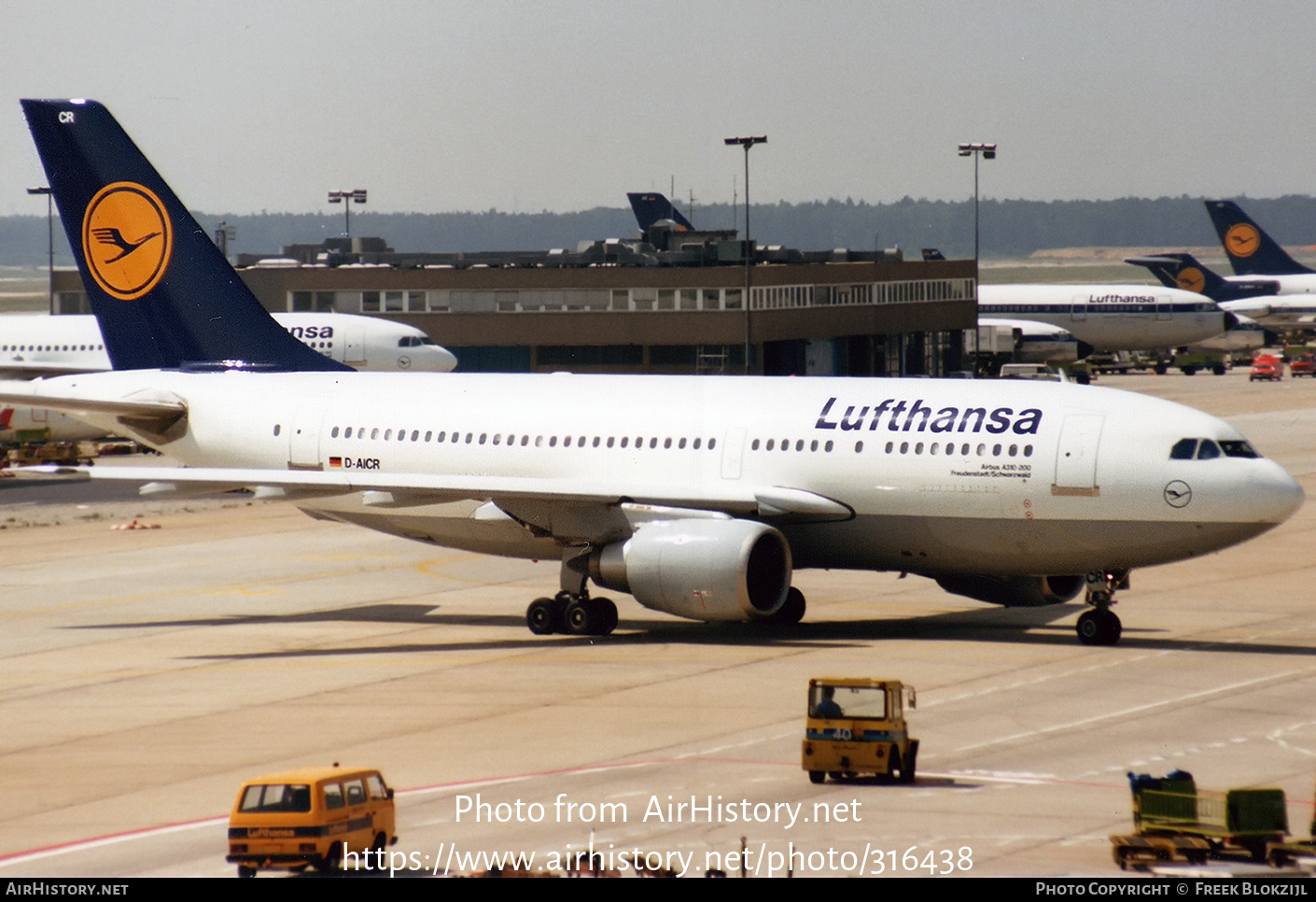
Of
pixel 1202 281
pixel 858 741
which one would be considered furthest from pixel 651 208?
pixel 858 741

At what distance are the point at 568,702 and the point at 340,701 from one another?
3.97 m

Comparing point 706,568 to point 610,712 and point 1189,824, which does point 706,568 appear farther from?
point 1189,824

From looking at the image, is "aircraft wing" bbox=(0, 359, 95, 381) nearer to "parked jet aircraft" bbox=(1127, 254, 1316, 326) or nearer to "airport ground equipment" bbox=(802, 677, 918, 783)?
"airport ground equipment" bbox=(802, 677, 918, 783)

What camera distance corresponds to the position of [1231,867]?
19750 millimetres

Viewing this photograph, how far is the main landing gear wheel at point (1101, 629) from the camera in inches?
1409

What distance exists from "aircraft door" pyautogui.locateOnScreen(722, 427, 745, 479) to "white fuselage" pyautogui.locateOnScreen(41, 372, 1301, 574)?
0.14 ft

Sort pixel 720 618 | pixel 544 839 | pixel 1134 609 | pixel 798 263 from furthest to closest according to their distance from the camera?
pixel 798 263
pixel 1134 609
pixel 720 618
pixel 544 839

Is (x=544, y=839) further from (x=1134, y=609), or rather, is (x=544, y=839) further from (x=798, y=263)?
(x=798, y=263)

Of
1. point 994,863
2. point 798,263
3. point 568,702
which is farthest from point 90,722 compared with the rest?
point 798,263

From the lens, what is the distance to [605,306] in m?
96.6

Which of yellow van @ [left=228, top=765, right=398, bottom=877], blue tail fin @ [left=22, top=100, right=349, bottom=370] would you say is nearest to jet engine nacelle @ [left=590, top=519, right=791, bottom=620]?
blue tail fin @ [left=22, top=100, right=349, bottom=370]

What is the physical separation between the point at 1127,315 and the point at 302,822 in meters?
128

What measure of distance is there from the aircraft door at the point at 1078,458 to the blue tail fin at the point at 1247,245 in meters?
157

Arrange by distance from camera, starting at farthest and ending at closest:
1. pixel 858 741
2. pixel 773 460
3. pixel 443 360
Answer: pixel 443 360, pixel 773 460, pixel 858 741
